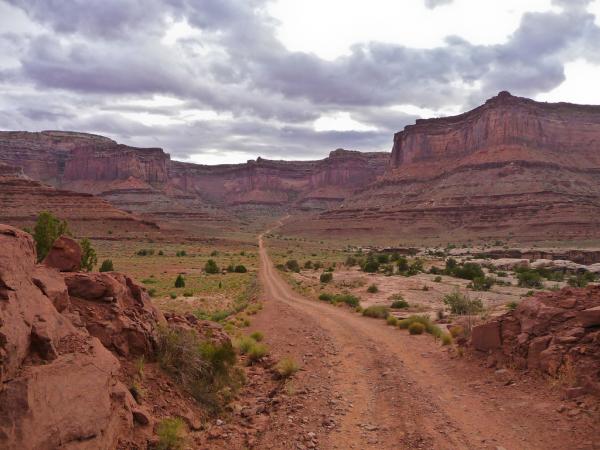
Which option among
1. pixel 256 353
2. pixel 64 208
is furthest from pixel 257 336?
pixel 64 208

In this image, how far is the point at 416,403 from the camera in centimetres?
894

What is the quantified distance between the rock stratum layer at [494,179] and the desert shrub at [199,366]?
8700cm

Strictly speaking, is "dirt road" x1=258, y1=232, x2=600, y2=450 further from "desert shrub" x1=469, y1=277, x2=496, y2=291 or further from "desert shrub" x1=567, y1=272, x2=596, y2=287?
"desert shrub" x1=567, y1=272, x2=596, y2=287

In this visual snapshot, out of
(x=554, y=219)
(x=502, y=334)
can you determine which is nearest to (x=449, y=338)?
(x=502, y=334)

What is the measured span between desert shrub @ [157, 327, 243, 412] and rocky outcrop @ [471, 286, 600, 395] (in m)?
6.10

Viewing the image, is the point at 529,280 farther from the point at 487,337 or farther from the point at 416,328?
the point at 487,337

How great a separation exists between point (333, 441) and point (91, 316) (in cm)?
466

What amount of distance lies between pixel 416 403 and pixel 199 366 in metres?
4.29

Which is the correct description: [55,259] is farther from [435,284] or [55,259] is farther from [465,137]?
[465,137]

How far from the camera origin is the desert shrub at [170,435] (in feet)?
22.1

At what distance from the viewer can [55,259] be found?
948cm

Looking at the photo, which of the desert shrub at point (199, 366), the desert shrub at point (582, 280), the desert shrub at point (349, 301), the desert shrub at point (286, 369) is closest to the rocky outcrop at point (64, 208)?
the desert shrub at point (349, 301)

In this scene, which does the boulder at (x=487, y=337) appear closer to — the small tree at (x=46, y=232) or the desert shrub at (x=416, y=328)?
the desert shrub at (x=416, y=328)

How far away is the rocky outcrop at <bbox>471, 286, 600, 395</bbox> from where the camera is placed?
8.75 m
